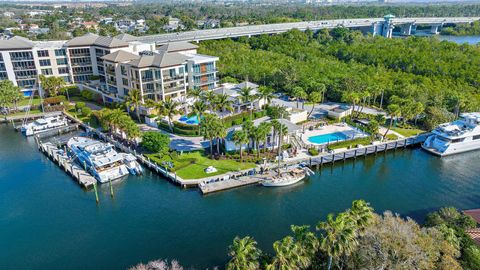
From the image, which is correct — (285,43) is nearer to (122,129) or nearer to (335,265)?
(122,129)

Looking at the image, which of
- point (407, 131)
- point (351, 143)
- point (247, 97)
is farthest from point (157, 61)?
point (407, 131)

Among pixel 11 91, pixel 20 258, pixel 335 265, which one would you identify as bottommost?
pixel 20 258

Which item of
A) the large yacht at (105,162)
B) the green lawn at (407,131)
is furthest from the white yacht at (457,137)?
the large yacht at (105,162)

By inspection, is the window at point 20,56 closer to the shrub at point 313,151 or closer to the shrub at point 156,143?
the shrub at point 156,143

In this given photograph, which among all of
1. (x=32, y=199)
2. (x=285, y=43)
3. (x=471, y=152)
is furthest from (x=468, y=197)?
(x=285, y=43)

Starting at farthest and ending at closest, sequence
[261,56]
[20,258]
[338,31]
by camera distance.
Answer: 1. [338,31]
2. [261,56]
3. [20,258]
